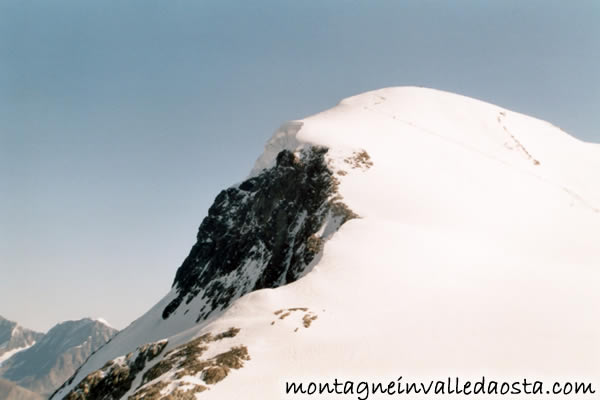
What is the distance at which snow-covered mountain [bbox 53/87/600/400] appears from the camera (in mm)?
15820

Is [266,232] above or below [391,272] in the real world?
above

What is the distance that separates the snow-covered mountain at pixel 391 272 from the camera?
15820 millimetres

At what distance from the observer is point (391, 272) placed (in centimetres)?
2359

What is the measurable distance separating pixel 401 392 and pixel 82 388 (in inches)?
983

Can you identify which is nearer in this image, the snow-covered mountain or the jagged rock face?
the snow-covered mountain

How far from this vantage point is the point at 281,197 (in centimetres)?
4944

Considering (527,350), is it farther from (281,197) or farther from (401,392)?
(281,197)

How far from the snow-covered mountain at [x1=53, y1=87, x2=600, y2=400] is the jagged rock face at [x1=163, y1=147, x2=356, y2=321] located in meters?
0.34

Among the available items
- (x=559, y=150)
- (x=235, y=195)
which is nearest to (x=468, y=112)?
(x=559, y=150)

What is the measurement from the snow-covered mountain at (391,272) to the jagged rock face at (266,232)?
0.34 meters

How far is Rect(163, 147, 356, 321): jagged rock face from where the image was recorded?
35625 mm

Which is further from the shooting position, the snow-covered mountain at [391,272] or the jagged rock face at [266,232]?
the jagged rock face at [266,232]

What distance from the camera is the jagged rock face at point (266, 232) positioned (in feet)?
117

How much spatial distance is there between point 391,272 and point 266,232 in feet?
94.1
